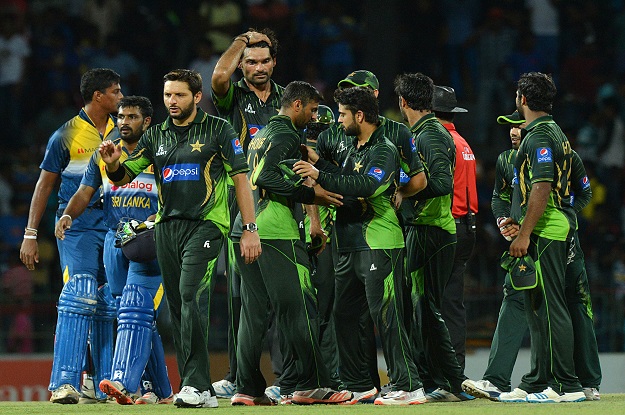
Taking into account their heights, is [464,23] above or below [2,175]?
above

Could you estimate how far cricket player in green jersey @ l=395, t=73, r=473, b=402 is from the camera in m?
8.62

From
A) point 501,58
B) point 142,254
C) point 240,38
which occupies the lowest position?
point 142,254

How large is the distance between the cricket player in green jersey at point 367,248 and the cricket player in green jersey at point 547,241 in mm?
847

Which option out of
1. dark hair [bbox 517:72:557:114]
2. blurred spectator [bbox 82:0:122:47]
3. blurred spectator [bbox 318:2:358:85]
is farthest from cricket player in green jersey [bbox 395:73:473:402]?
blurred spectator [bbox 82:0:122:47]

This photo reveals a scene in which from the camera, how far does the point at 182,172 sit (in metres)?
7.96

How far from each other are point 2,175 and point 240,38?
7.55 m

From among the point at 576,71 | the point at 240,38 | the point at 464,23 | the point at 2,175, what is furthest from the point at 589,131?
the point at 240,38

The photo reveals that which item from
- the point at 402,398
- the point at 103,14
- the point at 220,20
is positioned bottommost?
the point at 402,398

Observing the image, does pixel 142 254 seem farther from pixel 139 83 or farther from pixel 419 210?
pixel 139 83

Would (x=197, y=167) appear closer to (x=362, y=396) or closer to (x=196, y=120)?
(x=196, y=120)

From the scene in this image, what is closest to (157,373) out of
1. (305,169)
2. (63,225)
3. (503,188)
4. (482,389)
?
(63,225)

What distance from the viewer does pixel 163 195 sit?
8.02 meters

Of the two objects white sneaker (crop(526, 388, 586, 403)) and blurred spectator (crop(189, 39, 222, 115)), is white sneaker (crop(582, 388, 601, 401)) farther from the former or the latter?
blurred spectator (crop(189, 39, 222, 115))

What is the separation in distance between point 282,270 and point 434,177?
1.35m
